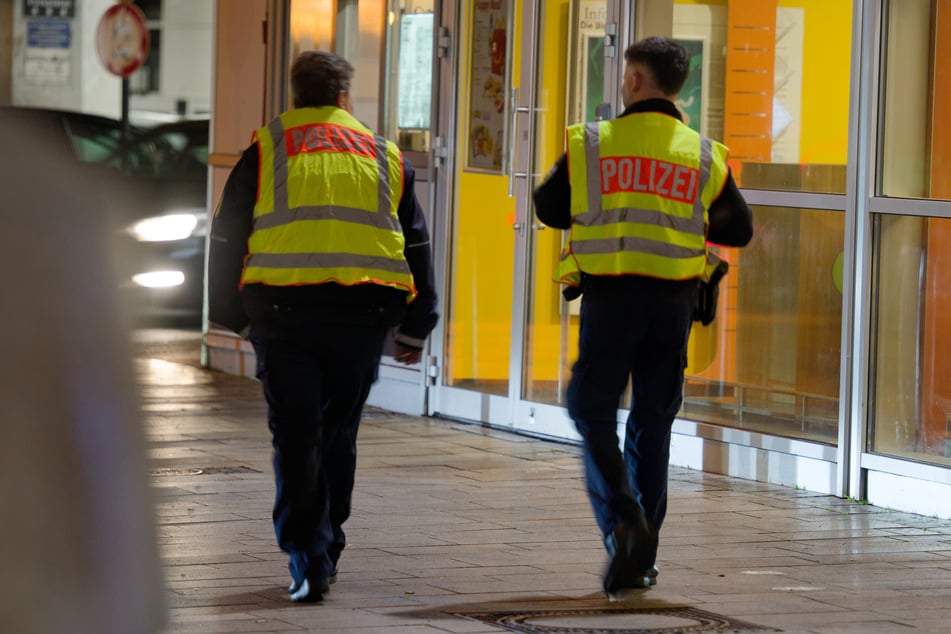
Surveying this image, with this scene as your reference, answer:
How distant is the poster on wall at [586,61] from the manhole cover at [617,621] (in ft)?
13.7

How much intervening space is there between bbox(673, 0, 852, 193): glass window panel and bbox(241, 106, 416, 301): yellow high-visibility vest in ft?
10.0

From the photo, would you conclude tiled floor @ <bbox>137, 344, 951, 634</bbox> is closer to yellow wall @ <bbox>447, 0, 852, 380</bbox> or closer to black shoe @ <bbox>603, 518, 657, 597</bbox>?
black shoe @ <bbox>603, 518, 657, 597</bbox>

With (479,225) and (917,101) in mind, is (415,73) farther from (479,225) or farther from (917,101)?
(917,101)

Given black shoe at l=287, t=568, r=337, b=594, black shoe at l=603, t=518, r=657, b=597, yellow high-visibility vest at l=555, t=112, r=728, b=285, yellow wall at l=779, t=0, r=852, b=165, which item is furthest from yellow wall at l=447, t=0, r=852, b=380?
black shoe at l=287, t=568, r=337, b=594

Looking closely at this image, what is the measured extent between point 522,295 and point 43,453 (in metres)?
7.85

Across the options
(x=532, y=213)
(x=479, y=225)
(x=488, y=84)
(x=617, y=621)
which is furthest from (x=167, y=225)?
(x=617, y=621)

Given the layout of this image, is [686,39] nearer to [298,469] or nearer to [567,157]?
[567,157]

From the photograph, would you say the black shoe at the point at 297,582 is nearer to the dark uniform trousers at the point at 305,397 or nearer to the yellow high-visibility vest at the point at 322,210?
the dark uniform trousers at the point at 305,397

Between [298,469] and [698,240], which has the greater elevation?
[698,240]

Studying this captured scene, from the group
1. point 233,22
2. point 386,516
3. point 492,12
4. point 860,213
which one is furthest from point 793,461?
point 233,22

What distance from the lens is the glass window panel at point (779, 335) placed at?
777 cm

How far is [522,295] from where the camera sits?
939 cm

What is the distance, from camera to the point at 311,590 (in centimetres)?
522

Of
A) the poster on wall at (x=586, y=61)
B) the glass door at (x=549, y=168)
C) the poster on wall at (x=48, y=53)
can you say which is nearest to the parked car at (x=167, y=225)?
the glass door at (x=549, y=168)
